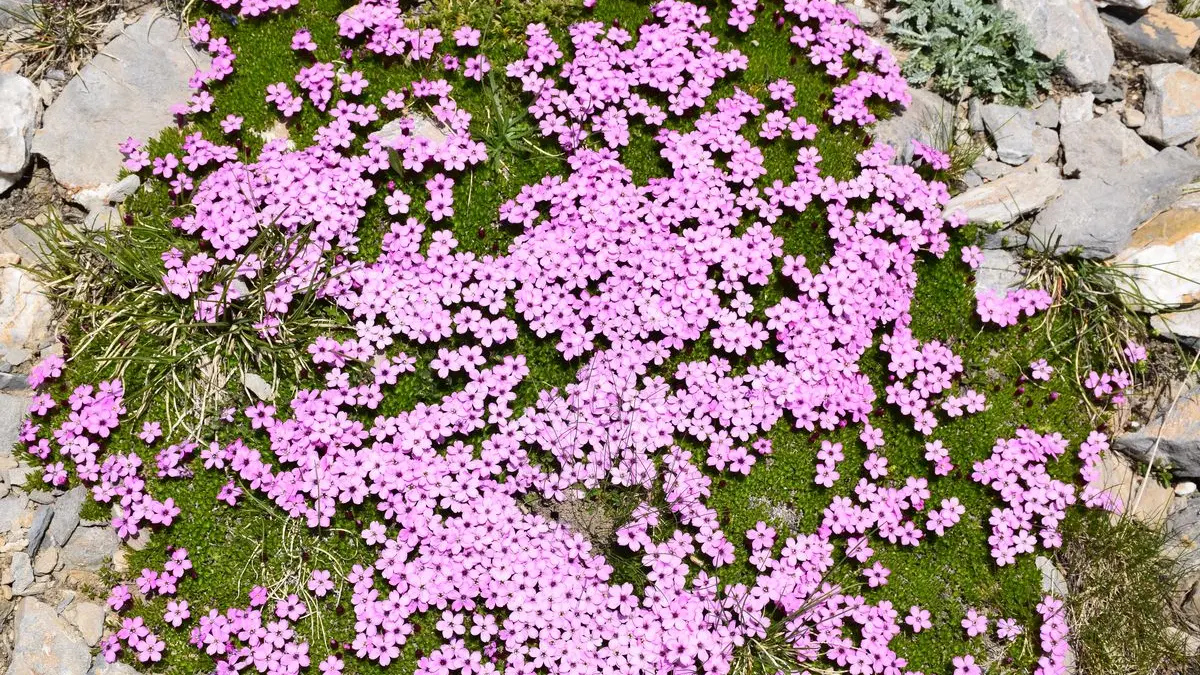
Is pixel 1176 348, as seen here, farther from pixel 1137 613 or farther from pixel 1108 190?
pixel 1137 613

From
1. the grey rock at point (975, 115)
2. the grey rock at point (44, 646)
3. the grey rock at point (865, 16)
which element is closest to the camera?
the grey rock at point (44, 646)

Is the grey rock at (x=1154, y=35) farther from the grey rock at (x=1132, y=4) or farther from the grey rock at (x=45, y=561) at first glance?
the grey rock at (x=45, y=561)

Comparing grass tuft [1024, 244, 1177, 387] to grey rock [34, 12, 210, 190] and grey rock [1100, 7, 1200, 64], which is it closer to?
grey rock [1100, 7, 1200, 64]

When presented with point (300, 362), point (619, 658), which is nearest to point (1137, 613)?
point (619, 658)

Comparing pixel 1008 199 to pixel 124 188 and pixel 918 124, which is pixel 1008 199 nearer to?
pixel 918 124

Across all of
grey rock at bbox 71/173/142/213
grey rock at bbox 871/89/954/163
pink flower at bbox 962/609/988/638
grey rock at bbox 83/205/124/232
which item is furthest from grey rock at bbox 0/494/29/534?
grey rock at bbox 871/89/954/163

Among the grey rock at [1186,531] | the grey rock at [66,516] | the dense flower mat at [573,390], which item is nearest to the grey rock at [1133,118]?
the dense flower mat at [573,390]
